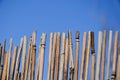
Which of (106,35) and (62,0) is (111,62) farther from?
(62,0)

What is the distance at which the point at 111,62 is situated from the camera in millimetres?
1304

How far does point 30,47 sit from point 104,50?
0.44 m

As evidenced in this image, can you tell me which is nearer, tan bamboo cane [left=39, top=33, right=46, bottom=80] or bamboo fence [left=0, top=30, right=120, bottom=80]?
bamboo fence [left=0, top=30, right=120, bottom=80]

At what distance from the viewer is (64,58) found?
4.56 ft

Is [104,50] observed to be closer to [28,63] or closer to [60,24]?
[60,24]

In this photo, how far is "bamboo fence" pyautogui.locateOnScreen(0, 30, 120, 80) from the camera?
1.31 meters

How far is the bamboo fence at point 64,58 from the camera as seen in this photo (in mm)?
1308

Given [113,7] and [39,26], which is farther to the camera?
[39,26]

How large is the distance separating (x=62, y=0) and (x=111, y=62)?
473 millimetres

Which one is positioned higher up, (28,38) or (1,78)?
(28,38)

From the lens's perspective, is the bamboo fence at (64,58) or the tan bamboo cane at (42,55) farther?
the tan bamboo cane at (42,55)

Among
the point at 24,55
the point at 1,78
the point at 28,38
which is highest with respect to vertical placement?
the point at 28,38

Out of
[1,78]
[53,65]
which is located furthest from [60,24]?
[1,78]

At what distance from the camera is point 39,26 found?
1.54m
